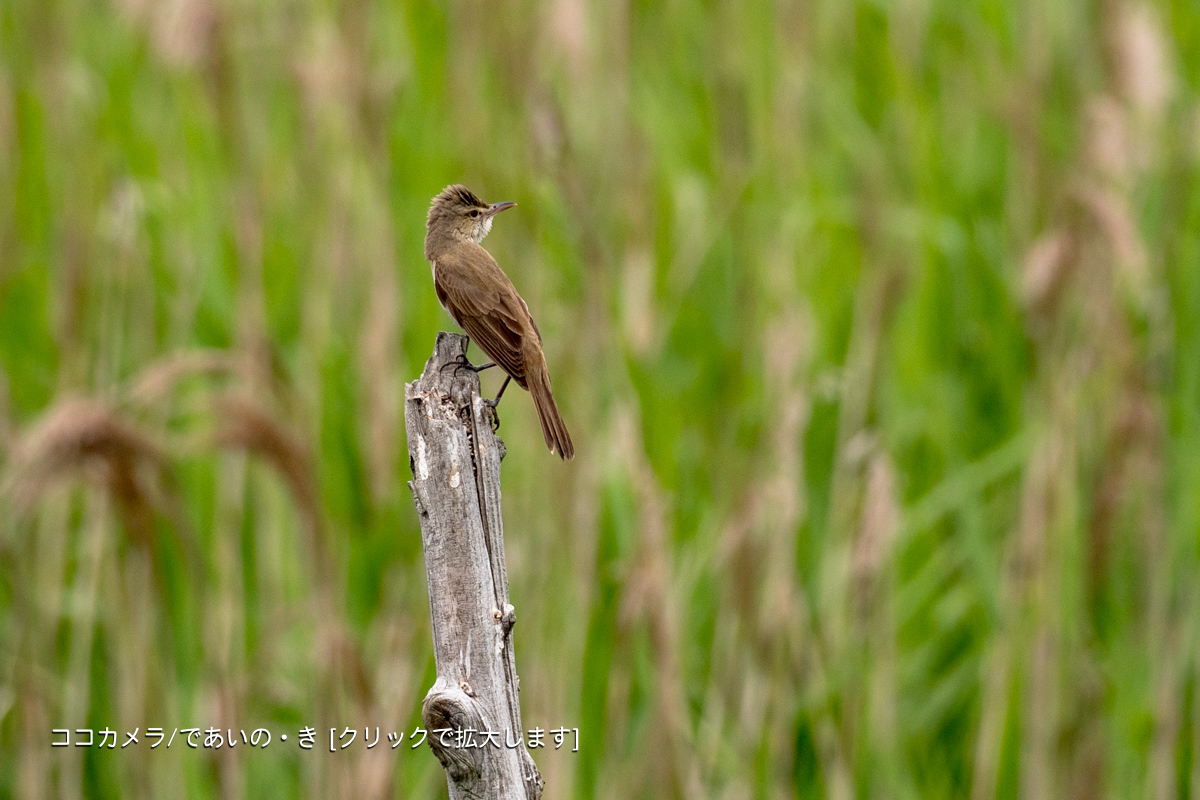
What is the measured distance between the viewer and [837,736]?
10.6 feet

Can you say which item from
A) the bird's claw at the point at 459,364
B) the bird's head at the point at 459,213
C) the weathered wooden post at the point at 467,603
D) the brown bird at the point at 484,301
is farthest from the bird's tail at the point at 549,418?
the bird's head at the point at 459,213

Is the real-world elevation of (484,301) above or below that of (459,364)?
above

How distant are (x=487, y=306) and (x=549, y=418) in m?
0.37

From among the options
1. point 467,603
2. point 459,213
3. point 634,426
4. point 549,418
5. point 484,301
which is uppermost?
point 459,213

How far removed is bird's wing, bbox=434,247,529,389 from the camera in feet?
8.46

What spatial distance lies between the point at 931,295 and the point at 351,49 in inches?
83.0

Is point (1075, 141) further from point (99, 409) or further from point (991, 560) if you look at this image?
point (99, 409)

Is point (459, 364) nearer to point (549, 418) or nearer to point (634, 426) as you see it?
point (549, 418)

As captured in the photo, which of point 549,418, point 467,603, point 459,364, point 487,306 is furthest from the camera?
point 487,306

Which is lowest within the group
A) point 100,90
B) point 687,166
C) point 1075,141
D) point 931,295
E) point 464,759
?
point 464,759

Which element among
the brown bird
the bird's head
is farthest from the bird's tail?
the bird's head

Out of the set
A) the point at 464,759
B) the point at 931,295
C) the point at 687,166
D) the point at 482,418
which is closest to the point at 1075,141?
the point at 931,295

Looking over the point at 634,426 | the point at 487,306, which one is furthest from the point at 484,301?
the point at 634,426

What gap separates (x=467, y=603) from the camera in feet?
5.71
